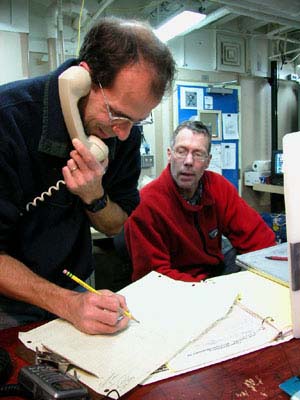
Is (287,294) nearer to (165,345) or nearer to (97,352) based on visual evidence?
(165,345)

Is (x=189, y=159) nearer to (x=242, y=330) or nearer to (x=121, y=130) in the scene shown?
(x=121, y=130)

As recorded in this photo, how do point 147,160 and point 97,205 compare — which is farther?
point 147,160

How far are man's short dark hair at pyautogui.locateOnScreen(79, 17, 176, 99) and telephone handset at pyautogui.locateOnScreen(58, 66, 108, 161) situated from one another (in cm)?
3

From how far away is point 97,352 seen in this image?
75 centimetres

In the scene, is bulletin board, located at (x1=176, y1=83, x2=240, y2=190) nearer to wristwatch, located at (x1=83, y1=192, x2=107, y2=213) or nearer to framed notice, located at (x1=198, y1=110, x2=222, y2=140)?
framed notice, located at (x1=198, y1=110, x2=222, y2=140)

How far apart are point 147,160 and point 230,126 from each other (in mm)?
1093

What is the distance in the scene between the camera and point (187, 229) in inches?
66.9

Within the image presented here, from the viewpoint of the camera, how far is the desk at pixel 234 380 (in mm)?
638

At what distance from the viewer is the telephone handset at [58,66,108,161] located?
2.90 feet

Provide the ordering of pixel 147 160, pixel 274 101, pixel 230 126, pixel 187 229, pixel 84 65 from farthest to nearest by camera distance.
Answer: pixel 274 101 < pixel 230 126 < pixel 147 160 < pixel 187 229 < pixel 84 65

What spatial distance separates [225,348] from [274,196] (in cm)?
373

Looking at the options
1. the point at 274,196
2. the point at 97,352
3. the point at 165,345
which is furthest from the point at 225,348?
the point at 274,196

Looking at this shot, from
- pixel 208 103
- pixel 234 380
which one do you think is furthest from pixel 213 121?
pixel 234 380

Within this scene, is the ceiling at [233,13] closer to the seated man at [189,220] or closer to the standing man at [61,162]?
the seated man at [189,220]
